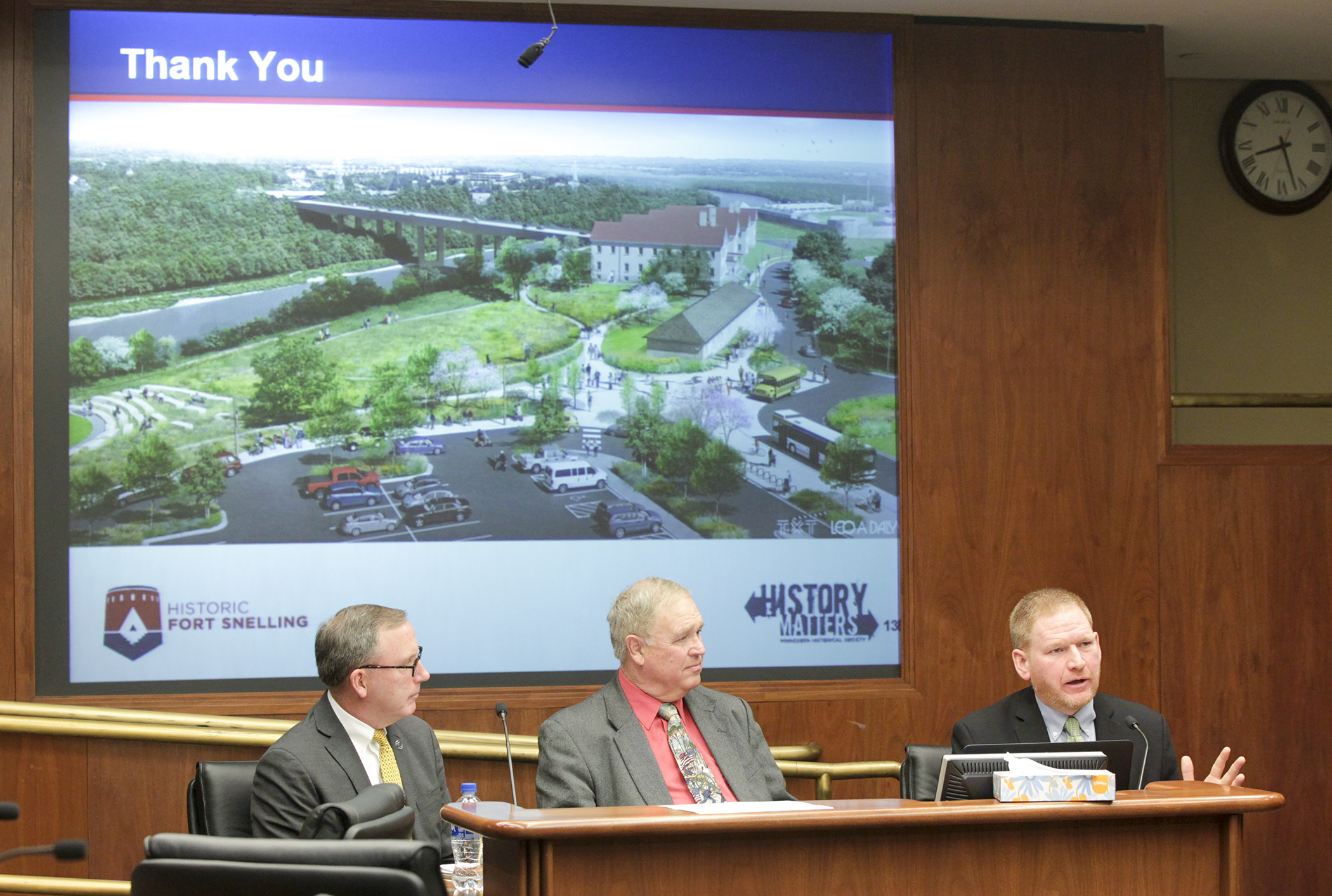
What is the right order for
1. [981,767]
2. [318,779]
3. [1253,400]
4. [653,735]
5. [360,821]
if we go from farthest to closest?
[1253,400]
[653,735]
[318,779]
[981,767]
[360,821]

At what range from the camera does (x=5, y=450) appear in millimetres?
4004

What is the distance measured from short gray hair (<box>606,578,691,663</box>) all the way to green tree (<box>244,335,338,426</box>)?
59.2 inches

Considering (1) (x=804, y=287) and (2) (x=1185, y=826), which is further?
(1) (x=804, y=287)

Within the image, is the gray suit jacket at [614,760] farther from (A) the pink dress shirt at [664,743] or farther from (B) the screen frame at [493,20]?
(B) the screen frame at [493,20]

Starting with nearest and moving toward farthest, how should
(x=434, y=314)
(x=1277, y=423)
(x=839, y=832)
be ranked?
→ (x=839, y=832), (x=434, y=314), (x=1277, y=423)

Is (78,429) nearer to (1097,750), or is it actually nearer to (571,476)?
(571,476)

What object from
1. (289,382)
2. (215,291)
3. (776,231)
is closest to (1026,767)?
(776,231)

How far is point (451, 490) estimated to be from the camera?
166 inches

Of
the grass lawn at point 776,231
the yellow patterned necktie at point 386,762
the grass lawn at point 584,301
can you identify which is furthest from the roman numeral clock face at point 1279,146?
the yellow patterned necktie at point 386,762

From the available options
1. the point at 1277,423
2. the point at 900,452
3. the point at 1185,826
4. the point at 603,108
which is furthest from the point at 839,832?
the point at 1277,423

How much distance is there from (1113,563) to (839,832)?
2.53 meters

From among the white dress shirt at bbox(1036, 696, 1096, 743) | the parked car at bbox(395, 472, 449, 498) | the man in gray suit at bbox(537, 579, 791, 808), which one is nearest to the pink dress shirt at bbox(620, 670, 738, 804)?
the man in gray suit at bbox(537, 579, 791, 808)

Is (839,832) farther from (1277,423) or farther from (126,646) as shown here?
(1277,423)

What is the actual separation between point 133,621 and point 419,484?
1.01 metres
